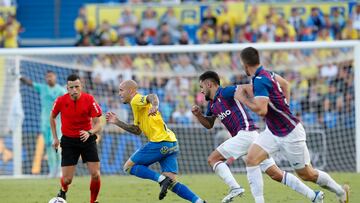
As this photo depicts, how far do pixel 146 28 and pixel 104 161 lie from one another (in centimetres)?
593

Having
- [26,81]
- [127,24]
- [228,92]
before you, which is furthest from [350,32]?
[228,92]

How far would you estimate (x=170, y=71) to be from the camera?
20641 mm

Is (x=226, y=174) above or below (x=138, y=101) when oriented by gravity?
below

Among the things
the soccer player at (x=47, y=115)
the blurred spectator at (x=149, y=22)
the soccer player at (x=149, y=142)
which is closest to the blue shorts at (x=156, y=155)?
the soccer player at (x=149, y=142)

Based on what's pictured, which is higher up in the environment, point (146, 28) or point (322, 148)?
point (146, 28)

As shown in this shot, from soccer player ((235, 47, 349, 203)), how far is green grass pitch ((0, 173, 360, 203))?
5.72 feet

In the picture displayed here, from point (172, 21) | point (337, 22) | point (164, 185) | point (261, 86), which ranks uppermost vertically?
point (172, 21)

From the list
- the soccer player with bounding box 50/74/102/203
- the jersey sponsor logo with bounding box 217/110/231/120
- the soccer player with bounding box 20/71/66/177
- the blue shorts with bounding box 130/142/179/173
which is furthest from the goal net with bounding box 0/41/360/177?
the blue shorts with bounding box 130/142/179/173

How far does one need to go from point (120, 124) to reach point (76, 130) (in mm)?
1141

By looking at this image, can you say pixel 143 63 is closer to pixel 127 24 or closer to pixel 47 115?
pixel 47 115

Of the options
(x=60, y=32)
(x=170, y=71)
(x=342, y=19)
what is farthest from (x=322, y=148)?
(x=60, y=32)

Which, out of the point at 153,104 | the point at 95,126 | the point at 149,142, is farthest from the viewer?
the point at 95,126

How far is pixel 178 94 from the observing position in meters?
20.5

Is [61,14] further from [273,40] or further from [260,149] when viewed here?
[260,149]
